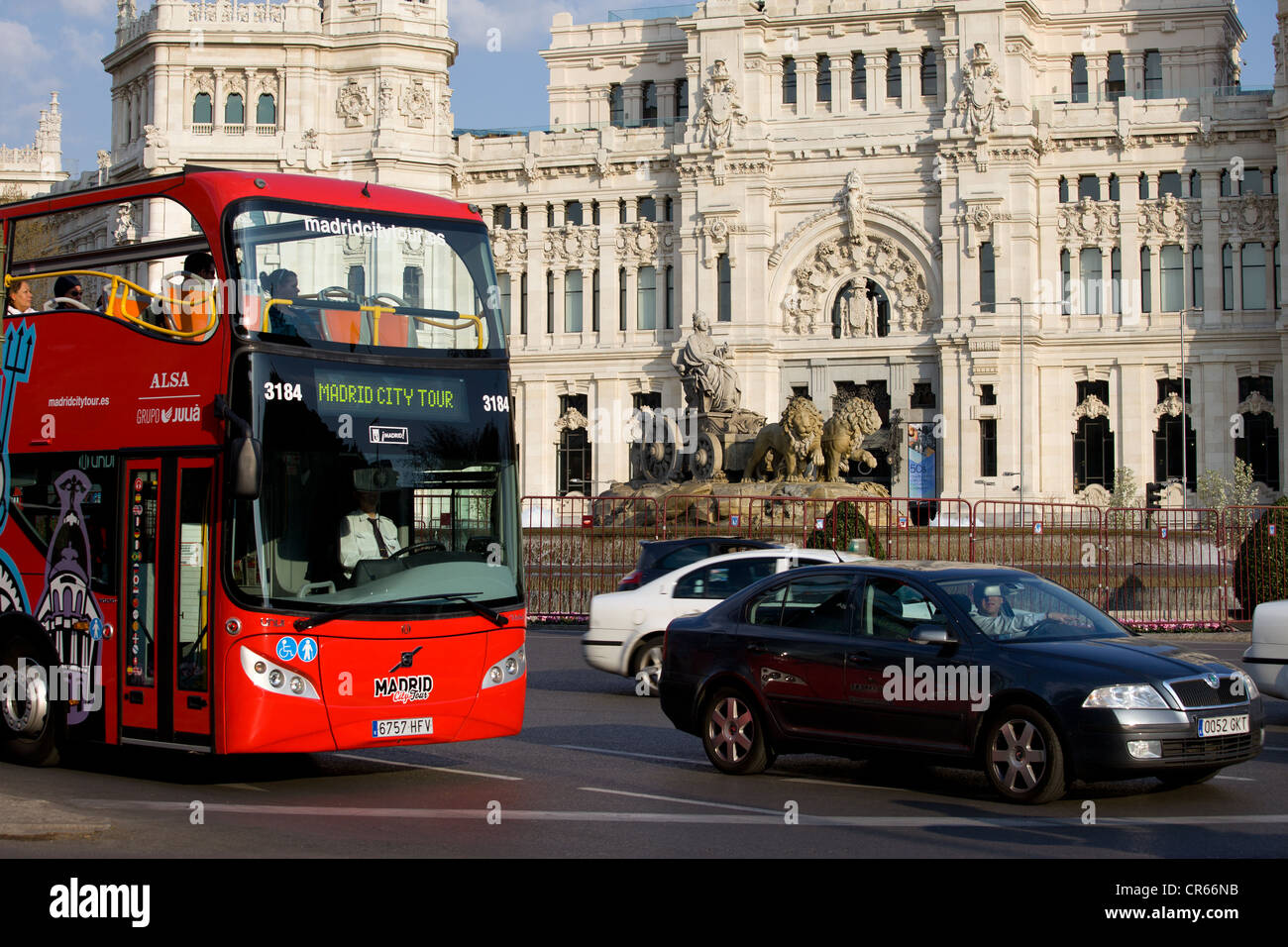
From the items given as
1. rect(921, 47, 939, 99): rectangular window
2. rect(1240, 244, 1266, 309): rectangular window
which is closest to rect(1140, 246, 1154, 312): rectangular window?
rect(1240, 244, 1266, 309): rectangular window

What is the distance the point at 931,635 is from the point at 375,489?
4002 mm

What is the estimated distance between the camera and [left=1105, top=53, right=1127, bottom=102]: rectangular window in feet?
A: 236

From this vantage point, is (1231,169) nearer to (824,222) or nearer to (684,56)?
(824,222)

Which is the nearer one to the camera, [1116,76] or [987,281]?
[987,281]

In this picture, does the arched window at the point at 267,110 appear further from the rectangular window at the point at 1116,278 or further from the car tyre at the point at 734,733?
the car tyre at the point at 734,733

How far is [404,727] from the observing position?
11.2m

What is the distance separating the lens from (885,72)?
68188mm

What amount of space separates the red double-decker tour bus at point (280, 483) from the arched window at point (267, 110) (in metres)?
63.8

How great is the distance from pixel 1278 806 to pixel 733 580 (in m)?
7.95

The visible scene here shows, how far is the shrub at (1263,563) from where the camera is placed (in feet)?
76.3

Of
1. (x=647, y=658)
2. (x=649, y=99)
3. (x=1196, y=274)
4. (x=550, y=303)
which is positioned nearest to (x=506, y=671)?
(x=647, y=658)

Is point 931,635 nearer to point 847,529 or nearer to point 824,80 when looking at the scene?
point 847,529

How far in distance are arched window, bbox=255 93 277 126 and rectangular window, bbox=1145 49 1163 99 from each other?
3990 centimetres
